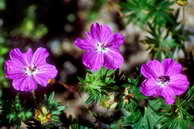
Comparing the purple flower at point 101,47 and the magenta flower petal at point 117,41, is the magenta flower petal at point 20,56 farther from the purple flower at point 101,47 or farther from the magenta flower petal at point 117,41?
the magenta flower petal at point 117,41

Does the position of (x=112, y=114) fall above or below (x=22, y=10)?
below

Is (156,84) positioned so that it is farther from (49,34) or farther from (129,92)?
(49,34)

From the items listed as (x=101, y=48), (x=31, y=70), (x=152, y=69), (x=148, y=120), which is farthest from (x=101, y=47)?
(x=148, y=120)

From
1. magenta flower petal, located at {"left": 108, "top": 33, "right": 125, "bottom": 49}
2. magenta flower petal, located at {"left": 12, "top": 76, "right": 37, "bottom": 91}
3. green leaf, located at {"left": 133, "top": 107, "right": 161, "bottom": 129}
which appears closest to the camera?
magenta flower petal, located at {"left": 12, "top": 76, "right": 37, "bottom": 91}

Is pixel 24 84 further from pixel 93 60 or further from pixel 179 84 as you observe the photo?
pixel 179 84

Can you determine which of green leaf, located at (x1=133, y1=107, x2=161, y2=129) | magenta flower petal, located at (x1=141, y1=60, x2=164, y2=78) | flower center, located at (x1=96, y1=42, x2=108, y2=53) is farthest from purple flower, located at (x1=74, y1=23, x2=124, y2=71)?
green leaf, located at (x1=133, y1=107, x2=161, y2=129)

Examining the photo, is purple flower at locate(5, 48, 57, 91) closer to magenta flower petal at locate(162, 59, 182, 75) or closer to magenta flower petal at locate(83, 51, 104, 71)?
magenta flower petal at locate(83, 51, 104, 71)

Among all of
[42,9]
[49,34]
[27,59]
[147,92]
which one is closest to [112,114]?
[147,92]

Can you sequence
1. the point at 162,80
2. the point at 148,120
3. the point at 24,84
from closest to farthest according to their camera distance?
the point at 24,84, the point at 162,80, the point at 148,120
